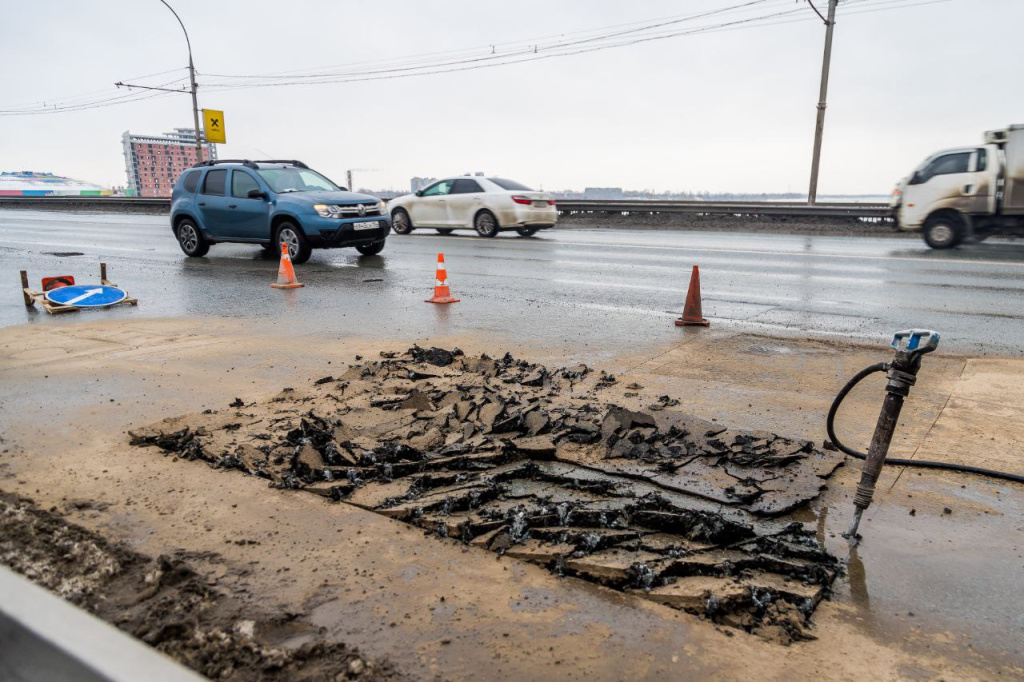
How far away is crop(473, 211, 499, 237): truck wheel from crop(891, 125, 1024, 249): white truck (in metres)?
9.85

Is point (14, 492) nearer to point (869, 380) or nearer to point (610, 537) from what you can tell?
point (610, 537)

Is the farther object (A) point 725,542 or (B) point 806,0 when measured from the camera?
(B) point 806,0

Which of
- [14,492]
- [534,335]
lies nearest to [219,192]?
[534,335]

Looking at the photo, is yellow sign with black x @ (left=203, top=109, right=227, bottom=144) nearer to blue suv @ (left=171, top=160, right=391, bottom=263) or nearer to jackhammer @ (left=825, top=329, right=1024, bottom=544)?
→ blue suv @ (left=171, top=160, right=391, bottom=263)

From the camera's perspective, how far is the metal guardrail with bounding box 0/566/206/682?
0.90m

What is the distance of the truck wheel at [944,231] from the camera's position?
15906mm

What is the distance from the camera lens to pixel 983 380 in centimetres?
536

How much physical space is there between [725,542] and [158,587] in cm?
226

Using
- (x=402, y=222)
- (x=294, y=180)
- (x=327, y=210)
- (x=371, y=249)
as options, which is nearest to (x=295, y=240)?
(x=327, y=210)

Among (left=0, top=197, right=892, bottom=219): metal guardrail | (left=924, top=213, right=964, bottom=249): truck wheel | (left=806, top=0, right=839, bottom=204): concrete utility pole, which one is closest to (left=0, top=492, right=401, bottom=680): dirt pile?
(left=924, top=213, right=964, bottom=249): truck wheel

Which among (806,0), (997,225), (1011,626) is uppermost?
(806,0)

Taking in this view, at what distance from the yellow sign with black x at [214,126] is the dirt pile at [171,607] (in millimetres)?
34888

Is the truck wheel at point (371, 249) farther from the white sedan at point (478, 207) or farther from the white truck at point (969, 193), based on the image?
the white truck at point (969, 193)

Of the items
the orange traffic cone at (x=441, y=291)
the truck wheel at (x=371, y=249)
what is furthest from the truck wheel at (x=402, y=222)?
the orange traffic cone at (x=441, y=291)
